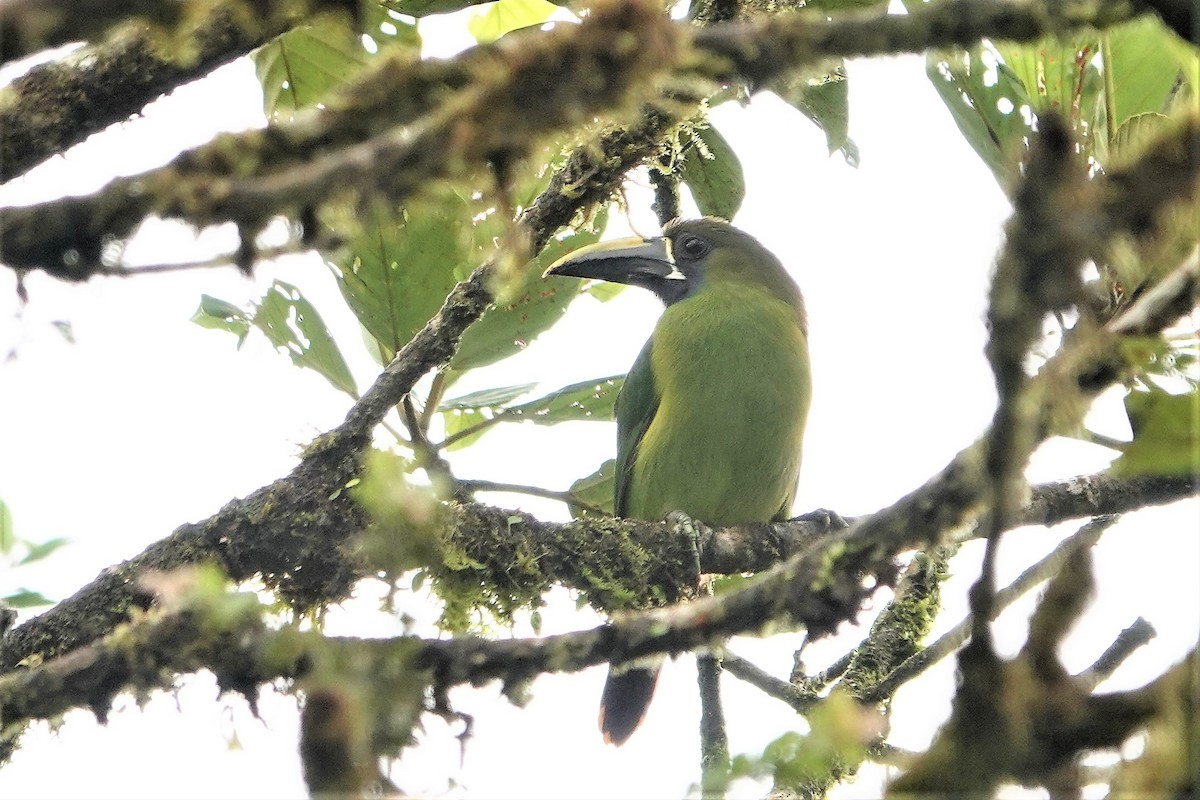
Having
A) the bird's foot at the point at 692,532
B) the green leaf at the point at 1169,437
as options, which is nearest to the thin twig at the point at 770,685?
the bird's foot at the point at 692,532

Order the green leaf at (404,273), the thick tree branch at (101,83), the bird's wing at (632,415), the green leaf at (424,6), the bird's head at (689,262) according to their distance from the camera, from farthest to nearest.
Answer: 1. the bird's head at (689,262)
2. the bird's wing at (632,415)
3. the green leaf at (404,273)
4. the green leaf at (424,6)
5. the thick tree branch at (101,83)

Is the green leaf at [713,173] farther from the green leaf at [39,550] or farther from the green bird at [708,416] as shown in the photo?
the green leaf at [39,550]

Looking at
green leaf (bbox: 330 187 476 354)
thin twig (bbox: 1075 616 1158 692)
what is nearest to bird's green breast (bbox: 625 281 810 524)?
green leaf (bbox: 330 187 476 354)

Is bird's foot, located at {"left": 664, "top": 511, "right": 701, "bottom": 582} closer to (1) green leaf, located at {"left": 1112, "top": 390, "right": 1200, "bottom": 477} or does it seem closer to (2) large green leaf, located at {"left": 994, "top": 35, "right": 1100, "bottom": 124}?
(2) large green leaf, located at {"left": 994, "top": 35, "right": 1100, "bottom": 124}

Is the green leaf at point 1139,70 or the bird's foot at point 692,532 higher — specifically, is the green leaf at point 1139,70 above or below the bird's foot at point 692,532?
above

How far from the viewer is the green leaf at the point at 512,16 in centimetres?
352

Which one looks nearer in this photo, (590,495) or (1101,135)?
(1101,135)

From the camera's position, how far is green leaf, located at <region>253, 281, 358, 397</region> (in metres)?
3.42

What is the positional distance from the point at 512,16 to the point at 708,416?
1444mm

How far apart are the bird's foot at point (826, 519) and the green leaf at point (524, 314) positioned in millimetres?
948

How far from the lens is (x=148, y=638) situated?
1477 millimetres

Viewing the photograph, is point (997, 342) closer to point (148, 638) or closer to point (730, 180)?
point (148, 638)

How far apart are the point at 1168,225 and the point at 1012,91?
2.26m

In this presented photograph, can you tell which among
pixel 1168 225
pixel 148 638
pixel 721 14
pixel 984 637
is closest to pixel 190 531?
pixel 148 638
